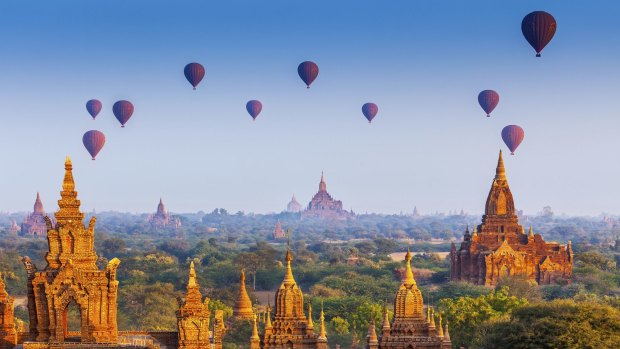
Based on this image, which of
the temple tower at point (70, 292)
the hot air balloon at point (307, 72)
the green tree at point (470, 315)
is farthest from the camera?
the hot air balloon at point (307, 72)

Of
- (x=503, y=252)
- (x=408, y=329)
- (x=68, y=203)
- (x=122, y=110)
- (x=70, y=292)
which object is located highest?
(x=122, y=110)

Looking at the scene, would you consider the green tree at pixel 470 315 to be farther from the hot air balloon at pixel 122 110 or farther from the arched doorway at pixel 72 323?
the hot air balloon at pixel 122 110

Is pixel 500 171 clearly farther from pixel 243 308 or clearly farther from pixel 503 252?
pixel 243 308

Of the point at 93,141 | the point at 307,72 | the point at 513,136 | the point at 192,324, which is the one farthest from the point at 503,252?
the point at 192,324

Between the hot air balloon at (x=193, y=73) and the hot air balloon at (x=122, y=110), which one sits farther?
the hot air balloon at (x=122, y=110)

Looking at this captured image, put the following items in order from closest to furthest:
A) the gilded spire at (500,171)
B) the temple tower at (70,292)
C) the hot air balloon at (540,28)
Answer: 1. the temple tower at (70,292)
2. the hot air balloon at (540,28)
3. the gilded spire at (500,171)

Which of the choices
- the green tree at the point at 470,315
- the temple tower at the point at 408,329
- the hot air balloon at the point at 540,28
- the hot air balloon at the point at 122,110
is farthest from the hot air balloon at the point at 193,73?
the temple tower at the point at 408,329
